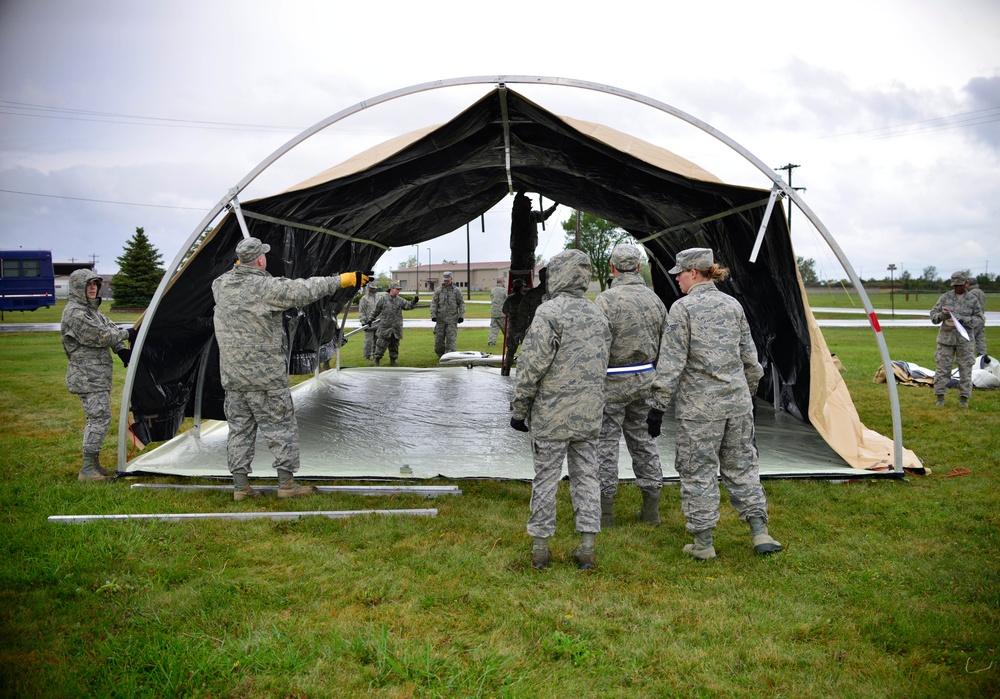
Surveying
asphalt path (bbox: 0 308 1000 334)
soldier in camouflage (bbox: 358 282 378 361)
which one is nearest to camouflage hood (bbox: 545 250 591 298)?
soldier in camouflage (bbox: 358 282 378 361)

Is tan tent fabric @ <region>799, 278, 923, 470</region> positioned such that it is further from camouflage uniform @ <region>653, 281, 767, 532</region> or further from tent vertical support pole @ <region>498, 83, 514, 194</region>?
tent vertical support pole @ <region>498, 83, 514, 194</region>

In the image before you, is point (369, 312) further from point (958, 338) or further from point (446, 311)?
point (958, 338)

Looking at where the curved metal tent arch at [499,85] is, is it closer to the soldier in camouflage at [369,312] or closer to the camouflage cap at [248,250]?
the camouflage cap at [248,250]

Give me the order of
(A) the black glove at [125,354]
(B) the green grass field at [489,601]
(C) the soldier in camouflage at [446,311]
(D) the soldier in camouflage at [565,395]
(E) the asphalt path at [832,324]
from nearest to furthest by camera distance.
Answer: (B) the green grass field at [489,601] < (D) the soldier in camouflage at [565,395] < (A) the black glove at [125,354] < (C) the soldier in camouflage at [446,311] < (E) the asphalt path at [832,324]

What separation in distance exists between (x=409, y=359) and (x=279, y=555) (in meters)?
11.2

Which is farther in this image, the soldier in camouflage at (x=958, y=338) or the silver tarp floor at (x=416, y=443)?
the soldier in camouflage at (x=958, y=338)

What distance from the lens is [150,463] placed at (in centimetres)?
616

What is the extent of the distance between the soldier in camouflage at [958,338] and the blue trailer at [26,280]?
33.2 meters

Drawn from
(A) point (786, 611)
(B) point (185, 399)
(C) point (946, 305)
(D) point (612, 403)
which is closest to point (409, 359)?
(B) point (185, 399)

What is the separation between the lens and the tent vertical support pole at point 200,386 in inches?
268

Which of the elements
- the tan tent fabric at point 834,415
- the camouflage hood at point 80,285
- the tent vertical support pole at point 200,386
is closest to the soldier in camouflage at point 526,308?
the tan tent fabric at point 834,415

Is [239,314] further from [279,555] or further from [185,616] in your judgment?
[185,616]

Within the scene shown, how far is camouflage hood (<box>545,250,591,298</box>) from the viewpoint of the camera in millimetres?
4055

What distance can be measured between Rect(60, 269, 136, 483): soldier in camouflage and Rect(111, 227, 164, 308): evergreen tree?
3087 cm
